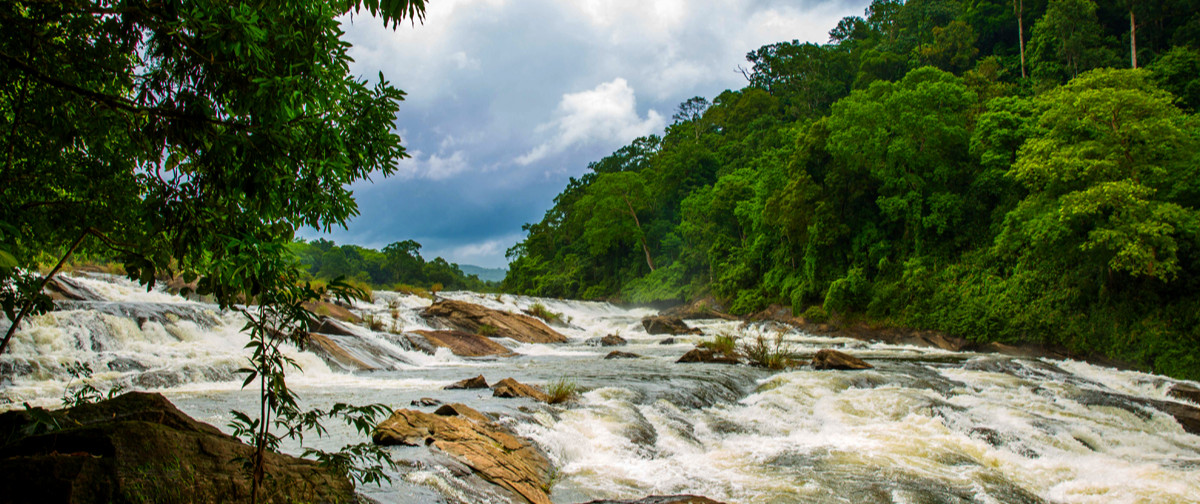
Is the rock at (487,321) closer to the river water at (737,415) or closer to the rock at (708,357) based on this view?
the river water at (737,415)

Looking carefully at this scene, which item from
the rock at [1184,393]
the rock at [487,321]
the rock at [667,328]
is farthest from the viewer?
the rock at [667,328]

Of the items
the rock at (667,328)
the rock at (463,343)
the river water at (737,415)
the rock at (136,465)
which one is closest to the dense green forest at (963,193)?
the river water at (737,415)

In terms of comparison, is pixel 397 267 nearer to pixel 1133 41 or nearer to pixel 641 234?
pixel 641 234

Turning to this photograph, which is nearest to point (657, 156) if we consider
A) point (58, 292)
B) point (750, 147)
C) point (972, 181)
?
point (750, 147)

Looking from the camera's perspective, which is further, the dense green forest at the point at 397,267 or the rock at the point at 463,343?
the dense green forest at the point at 397,267

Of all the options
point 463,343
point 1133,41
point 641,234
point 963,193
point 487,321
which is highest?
point 1133,41

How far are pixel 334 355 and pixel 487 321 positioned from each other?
835 cm

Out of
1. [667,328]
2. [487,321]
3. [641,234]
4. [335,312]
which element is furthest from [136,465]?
[641,234]

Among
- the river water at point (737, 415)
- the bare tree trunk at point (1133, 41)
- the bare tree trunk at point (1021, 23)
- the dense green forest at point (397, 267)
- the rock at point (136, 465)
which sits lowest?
the river water at point (737, 415)

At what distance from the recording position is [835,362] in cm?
1305

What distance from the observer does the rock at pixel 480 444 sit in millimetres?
4816

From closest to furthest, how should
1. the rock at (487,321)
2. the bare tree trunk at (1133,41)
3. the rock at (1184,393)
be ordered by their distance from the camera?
the rock at (1184,393)
the rock at (487,321)
the bare tree trunk at (1133,41)

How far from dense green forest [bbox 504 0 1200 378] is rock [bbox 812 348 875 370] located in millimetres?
6544

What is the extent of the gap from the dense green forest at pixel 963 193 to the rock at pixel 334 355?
56.6ft
